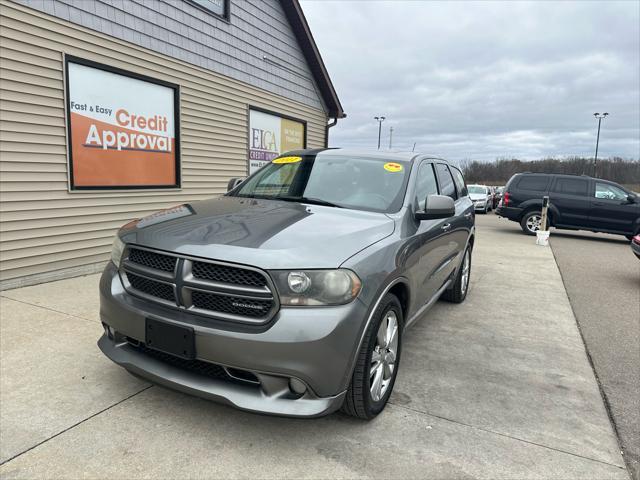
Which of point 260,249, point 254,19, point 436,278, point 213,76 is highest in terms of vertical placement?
point 254,19

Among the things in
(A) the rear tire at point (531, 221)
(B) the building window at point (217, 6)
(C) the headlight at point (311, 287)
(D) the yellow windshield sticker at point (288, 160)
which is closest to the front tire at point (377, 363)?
(C) the headlight at point (311, 287)

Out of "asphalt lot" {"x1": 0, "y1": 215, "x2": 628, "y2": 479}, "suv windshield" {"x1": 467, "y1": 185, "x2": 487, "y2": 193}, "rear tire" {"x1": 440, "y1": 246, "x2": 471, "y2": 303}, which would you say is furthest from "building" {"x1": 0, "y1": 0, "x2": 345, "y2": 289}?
"suv windshield" {"x1": 467, "y1": 185, "x2": 487, "y2": 193}

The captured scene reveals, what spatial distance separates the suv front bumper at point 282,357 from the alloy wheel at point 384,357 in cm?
35

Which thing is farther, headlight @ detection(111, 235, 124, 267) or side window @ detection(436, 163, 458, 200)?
side window @ detection(436, 163, 458, 200)

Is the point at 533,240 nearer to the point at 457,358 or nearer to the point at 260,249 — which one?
the point at 457,358

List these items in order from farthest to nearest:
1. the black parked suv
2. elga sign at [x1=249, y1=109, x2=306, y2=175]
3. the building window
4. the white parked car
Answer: the white parked car → the black parked suv → elga sign at [x1=249, y1=109, x2=306, y2=175] → the building window

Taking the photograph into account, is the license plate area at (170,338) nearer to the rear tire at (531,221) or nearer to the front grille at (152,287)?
the front grille at (152,287)

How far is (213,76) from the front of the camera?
318 inches

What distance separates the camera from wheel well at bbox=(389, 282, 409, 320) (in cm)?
295

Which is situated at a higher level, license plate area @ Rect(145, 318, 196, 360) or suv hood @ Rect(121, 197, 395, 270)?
suv hood @ Rect(121, 197, 395, 270)

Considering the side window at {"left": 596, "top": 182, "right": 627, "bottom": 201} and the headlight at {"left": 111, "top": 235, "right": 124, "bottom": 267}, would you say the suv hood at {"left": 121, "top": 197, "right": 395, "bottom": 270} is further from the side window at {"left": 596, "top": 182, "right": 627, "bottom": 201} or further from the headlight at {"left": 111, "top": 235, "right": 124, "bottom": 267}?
the side window at {"left": 596, "top": 182, "right": 627, "bottom": 201}

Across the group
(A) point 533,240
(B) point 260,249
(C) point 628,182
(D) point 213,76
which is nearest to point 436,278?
(B) point 260,249

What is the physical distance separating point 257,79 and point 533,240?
827 centimetres

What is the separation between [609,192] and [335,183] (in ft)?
38.9
